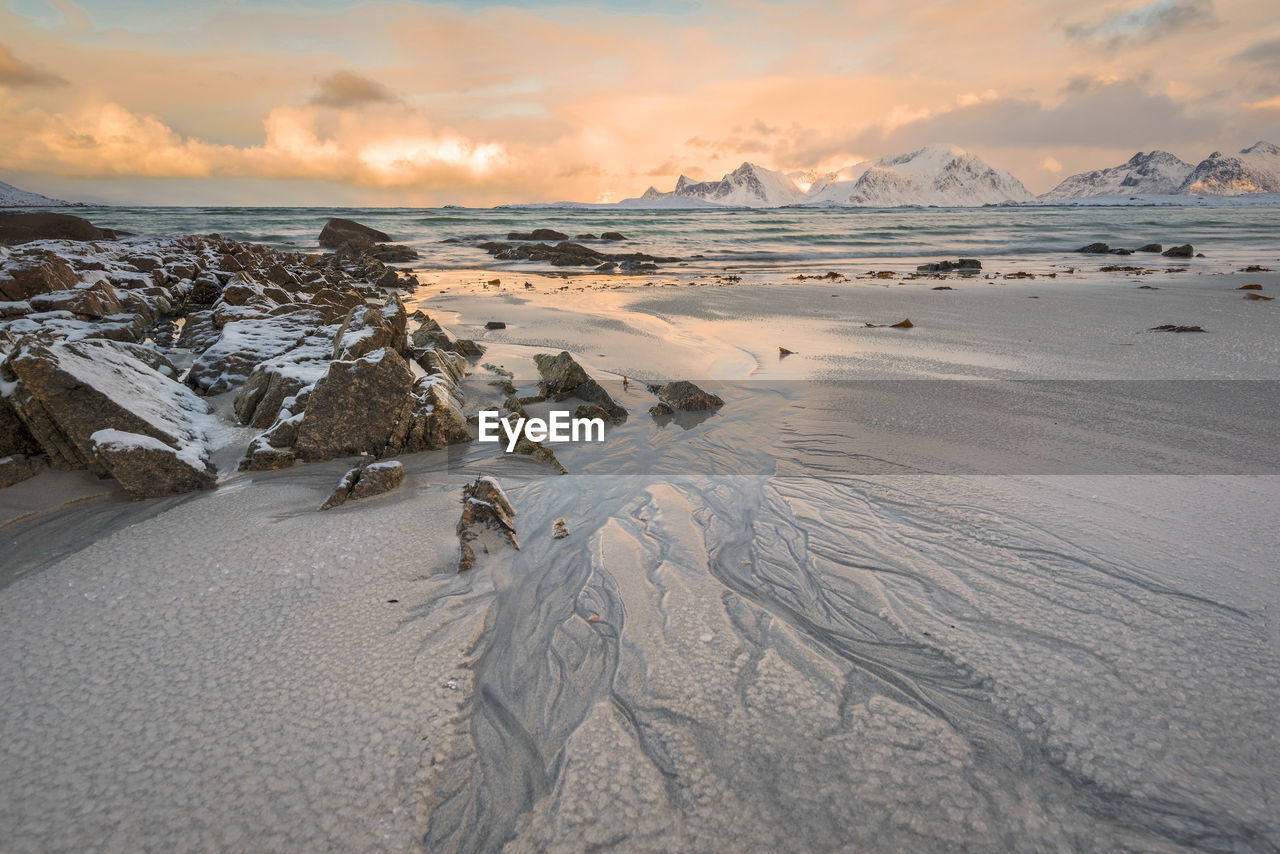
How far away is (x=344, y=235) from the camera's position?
93.7 feet

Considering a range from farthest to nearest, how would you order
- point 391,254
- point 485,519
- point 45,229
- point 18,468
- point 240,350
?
1. point 391,254
2. point 45,229
3. point 240,350
4. point 18,468
5. point 485,519

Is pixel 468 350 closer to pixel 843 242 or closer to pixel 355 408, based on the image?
pixel 355 408

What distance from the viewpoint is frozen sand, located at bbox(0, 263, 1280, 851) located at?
1.39 meters

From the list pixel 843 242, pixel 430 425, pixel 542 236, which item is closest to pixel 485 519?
pixel 430 425

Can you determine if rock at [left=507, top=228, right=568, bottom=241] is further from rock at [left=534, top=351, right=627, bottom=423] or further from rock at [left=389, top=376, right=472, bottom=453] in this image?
rock at [left=389, top=376, right=472, bottom=453]

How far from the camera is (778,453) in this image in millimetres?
3797

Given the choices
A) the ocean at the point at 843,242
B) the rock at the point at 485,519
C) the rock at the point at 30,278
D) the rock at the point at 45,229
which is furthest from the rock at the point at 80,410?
the rock at the point at 45,229

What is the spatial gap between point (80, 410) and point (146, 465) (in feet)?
1.51

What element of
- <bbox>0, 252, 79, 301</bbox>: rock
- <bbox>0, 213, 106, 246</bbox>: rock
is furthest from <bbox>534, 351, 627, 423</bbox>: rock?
<bbox>0, 213, 106, 246</bbox>: rock

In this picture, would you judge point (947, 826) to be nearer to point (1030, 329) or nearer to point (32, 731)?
point (32, 731)

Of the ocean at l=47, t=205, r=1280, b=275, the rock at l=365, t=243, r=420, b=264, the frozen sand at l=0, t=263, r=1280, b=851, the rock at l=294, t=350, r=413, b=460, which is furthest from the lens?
the rock at l=365, t=243, r=420, b=264

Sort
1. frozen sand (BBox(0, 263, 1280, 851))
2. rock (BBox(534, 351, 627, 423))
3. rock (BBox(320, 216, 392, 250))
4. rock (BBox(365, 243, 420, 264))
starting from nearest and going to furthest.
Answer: frozen sand (BBox(0, 263, 1280, 851)) < rock (BBox(534, 351, 627, 423)) < rock (BBox(365, 243, 420, 264)) < rock (BBox(320, 216, 392, 250))

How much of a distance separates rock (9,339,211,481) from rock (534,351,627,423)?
2525 millimetres

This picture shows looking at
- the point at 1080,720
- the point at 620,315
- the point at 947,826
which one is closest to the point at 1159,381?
the point at 1080,720
